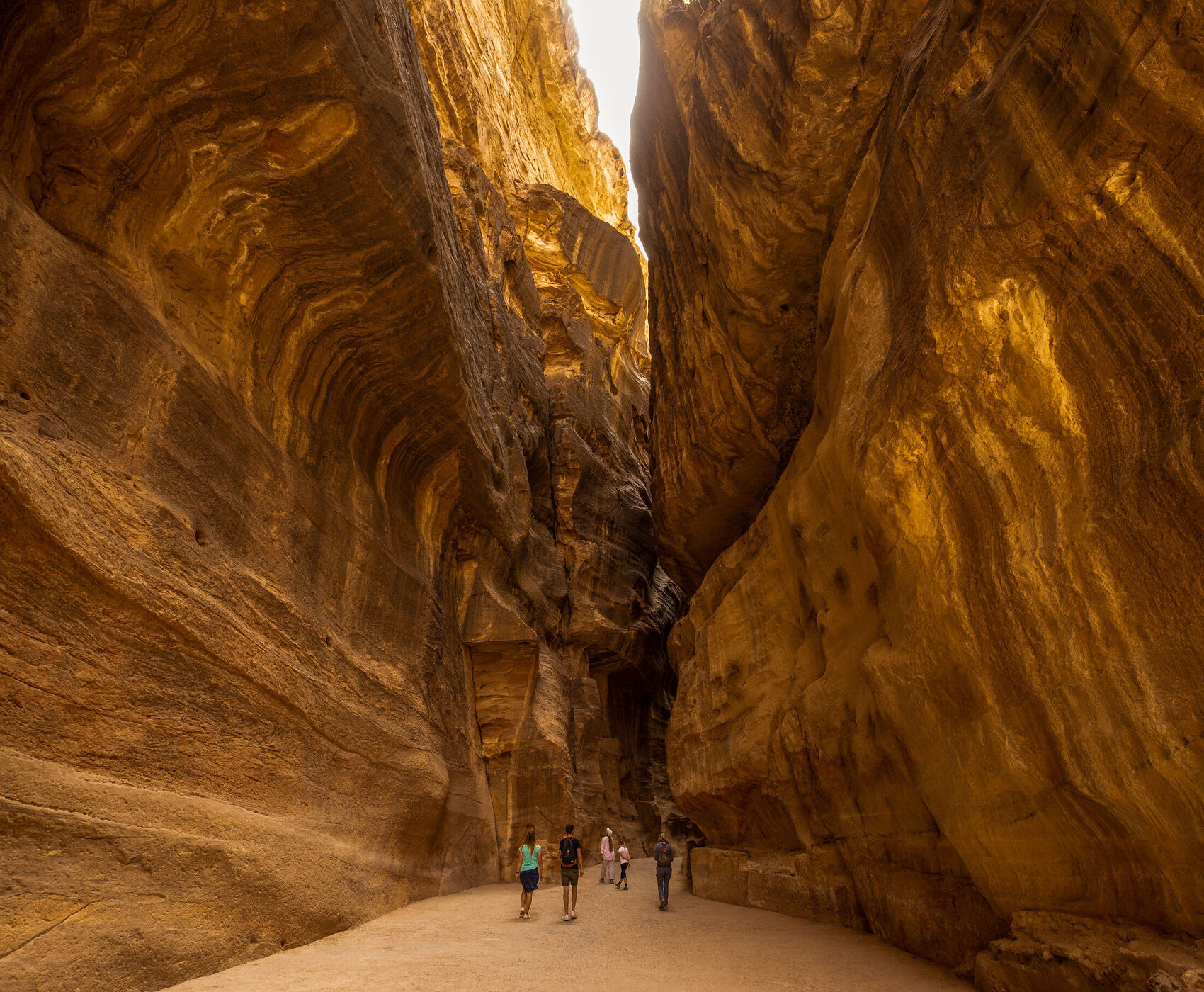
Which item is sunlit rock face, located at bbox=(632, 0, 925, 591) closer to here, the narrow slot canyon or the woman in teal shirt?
the narrow slot canyon

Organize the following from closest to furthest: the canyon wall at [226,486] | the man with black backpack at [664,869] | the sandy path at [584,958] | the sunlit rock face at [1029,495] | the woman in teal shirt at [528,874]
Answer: the sunlit rock face at [1029,495], the canyon wall at [226,486], the sandy path at [584,958], the woman in teal shirt at [528,874], the man with black backpack at [664,869]

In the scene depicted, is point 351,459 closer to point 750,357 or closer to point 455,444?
point 455,444

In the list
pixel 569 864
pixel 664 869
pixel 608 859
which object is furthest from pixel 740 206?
pixel 608 859

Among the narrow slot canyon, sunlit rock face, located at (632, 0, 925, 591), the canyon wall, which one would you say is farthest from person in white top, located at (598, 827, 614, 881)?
sunlit rock face, located at (632, 0, 925, 591)

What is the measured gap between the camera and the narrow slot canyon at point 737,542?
4.53m

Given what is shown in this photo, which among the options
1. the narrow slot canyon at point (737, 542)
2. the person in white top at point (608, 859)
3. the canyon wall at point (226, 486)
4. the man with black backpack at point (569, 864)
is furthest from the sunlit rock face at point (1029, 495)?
the person in white top at point (608, 859)

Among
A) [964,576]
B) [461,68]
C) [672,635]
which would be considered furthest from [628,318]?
[964,576]

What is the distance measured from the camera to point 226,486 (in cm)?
763

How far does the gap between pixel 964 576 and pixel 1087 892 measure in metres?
2.28

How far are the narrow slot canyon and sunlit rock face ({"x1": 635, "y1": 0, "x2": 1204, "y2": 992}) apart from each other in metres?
0.03

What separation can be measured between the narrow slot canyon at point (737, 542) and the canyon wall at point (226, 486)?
45 millimetres

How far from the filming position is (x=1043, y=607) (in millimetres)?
4875

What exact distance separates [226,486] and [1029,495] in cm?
752

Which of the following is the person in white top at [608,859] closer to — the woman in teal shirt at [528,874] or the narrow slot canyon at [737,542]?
the narrow slot canyon at [737,542]
